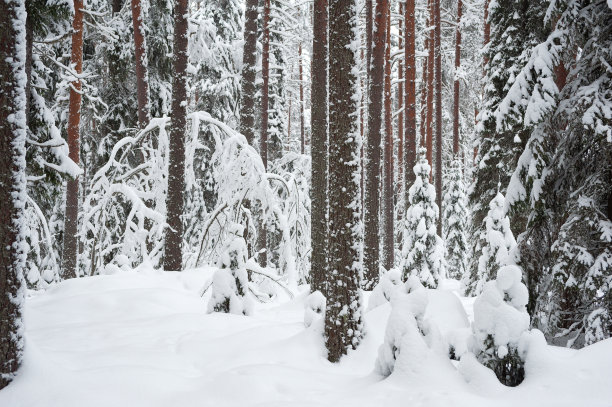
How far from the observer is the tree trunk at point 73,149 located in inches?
450

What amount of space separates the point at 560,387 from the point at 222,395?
2970 mm

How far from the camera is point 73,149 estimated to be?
11406mm

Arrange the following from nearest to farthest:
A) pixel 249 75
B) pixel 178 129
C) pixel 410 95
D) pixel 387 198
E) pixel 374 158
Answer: pixel 178 129
pixel 249 75
pixel 374 158
pixel 410 95
pixel 387 198

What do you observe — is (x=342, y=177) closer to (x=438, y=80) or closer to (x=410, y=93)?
(x=410, y=93)

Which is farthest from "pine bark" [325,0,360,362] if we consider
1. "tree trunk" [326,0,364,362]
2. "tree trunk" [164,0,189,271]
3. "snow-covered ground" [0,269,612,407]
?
"tree trunk" [164,0,189,271]

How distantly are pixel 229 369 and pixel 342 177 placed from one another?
262 cm

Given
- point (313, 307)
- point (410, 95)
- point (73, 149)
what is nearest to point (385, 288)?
point (313, 307)

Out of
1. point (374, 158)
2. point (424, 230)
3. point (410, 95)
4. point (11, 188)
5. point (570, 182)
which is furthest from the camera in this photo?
point (424, 230)

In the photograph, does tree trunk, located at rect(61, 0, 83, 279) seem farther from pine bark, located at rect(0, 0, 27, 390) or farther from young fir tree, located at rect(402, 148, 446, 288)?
young fir tree, located at rect(402, 148, 446, 288)

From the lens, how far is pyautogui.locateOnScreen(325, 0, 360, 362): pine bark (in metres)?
5.46

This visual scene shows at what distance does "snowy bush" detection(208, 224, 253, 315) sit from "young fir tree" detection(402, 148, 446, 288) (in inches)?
321

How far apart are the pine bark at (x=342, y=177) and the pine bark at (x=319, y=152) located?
79.3 inches

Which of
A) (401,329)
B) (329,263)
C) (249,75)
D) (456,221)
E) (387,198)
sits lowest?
(456,221)

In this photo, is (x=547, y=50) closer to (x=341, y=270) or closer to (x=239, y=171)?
(x=341, y=270)
